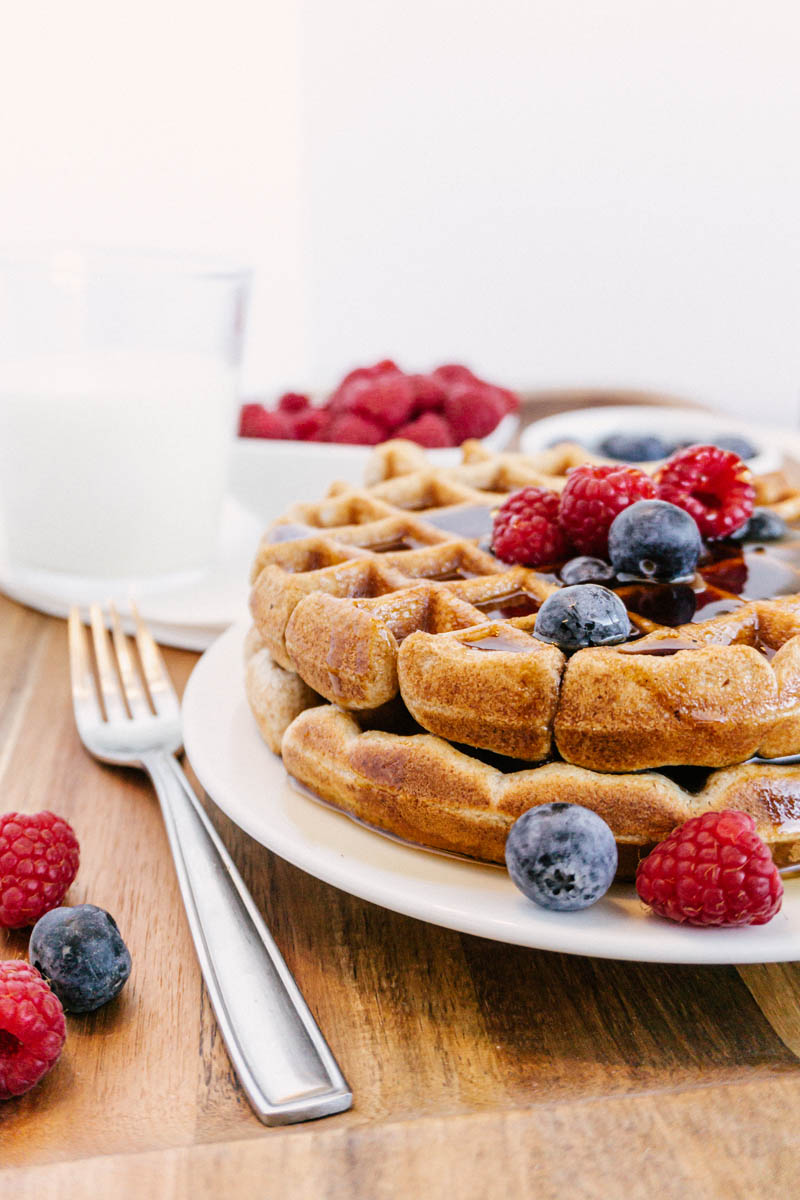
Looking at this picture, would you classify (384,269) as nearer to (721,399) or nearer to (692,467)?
(721,399)

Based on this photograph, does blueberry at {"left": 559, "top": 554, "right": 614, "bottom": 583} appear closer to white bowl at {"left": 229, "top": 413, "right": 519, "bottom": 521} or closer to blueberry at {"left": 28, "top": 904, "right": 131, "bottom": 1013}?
blueberry at {"left": 28, "top": 904, "right": 131, "bottom": 1013}

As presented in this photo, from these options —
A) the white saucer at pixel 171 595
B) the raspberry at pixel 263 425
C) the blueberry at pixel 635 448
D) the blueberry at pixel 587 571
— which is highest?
the blueberry at pixel 587 571

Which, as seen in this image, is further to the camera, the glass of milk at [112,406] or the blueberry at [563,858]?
the glass of milk at [112,406]

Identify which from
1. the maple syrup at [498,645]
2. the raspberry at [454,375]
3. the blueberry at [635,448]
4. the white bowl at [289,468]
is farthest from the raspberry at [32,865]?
the raspberry at [454,375]

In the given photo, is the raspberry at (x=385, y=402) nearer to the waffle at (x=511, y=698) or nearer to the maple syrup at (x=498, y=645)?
the waffle at (x=511, y=698)

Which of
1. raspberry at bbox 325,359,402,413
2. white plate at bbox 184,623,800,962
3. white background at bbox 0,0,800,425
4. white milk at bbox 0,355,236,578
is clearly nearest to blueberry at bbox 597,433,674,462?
raspberry at bbox 325,359,402,413

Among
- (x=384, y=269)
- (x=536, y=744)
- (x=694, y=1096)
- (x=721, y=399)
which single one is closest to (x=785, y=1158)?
(x=694, y=1096)
